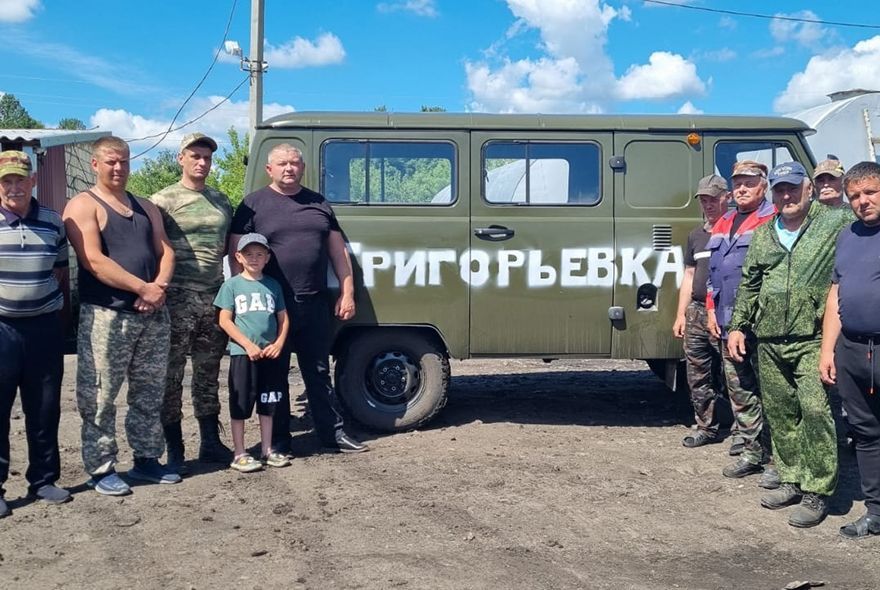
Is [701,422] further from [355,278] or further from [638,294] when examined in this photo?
[355,278]

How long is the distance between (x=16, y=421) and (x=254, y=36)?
9.71 meters

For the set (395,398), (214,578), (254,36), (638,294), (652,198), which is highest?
(254,36)

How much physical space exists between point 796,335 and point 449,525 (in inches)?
85.8

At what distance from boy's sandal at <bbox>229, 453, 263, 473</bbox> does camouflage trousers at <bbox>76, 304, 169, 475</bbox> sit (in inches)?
20.7

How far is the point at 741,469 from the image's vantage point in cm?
513

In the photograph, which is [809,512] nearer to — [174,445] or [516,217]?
[516,217]

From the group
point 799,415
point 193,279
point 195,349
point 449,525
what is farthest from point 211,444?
point 799,415

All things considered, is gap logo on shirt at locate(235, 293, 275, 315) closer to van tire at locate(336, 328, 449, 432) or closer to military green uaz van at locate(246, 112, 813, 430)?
military green uaz van at locate(246, 112, 813, 430)

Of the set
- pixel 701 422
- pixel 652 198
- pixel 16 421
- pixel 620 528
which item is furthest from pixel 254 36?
pixel 620 528

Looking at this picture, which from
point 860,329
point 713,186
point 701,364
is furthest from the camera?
point 701,364

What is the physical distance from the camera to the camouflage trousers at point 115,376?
15.1ft

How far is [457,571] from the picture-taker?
3.65 meters

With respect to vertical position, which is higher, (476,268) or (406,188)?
(406,188)

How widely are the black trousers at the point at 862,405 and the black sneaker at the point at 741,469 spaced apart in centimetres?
97
